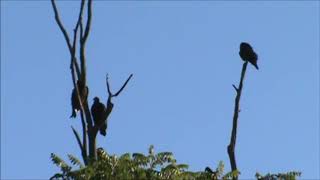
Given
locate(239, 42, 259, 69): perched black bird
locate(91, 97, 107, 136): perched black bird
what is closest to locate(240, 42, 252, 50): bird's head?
locate(239, 42, 259, 69): perched black bird

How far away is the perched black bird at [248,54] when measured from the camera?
19375mm

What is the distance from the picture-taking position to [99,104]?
1664 centimetres

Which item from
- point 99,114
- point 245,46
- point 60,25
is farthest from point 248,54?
point 60,25

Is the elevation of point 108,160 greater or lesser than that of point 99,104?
lesser

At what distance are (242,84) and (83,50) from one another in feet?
8.46

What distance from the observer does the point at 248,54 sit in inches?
766

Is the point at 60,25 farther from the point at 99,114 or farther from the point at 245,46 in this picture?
the point at 245,46

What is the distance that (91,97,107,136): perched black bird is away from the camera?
48.5 ft

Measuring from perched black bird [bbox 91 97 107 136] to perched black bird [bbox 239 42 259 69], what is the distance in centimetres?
358

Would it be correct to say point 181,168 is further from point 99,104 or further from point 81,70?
point 99,104

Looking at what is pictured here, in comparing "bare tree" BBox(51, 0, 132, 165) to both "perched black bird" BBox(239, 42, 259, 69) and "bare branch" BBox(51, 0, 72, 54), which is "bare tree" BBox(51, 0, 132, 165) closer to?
"bare branch" BBox(51, 0, 72, 54)

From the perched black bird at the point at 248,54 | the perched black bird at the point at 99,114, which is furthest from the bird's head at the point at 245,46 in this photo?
the perched black bird at the point at 99,114

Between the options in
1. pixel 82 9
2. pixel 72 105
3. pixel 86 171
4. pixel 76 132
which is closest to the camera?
pixel 86 171

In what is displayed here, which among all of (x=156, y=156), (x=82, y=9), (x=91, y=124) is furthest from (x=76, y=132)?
(x=82, y=9)
